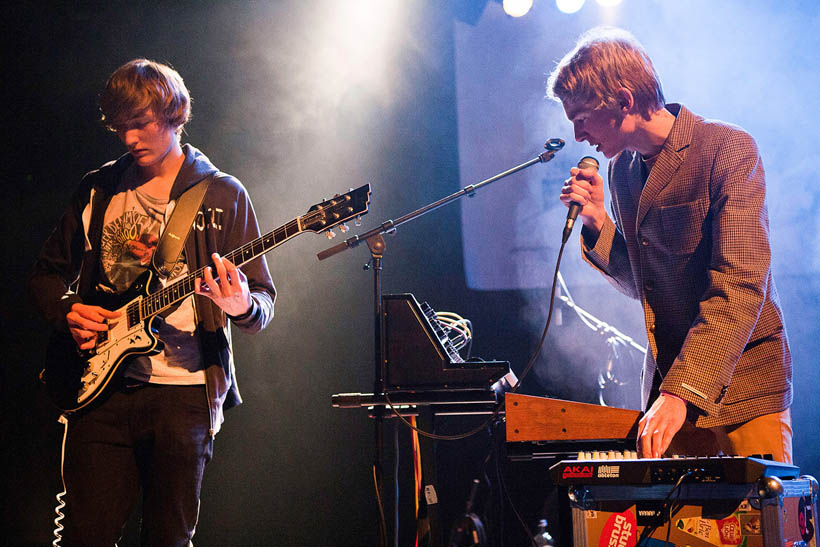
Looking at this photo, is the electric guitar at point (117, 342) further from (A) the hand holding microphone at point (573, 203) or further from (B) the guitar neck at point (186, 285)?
(A) the hand holding microphone at point (573, 203)

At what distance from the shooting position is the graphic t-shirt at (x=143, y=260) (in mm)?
2324

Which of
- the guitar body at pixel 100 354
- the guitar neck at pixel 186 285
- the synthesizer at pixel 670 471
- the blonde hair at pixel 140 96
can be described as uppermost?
the blonde hair at pixel 140 96

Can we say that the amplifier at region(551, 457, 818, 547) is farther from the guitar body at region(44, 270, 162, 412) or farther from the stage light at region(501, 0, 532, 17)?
the stage light at region(501, 0, 532, 17)

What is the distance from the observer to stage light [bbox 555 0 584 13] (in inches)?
176

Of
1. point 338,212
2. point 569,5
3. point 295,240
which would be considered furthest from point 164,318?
point 569,5

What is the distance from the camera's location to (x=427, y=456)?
2.69m

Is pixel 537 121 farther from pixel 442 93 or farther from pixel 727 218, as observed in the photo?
pixel 727 218

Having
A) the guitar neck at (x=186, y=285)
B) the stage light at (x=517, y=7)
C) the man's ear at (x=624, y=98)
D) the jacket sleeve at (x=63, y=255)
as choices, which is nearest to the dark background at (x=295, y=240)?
the stage light at (x=517, y=7)

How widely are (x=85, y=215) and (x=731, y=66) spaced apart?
3.96 meters

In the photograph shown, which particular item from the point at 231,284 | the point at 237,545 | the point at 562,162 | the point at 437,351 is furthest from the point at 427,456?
the point at 562,162

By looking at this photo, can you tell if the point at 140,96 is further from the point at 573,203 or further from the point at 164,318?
the point at 573,203

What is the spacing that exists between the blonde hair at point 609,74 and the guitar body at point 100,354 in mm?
1599

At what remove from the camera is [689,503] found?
1398 millimetres

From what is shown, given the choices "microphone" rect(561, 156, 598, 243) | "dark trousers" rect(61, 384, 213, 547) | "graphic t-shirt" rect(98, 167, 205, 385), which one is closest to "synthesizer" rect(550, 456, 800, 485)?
"microphone" rect(561, 156, 598, 243)
